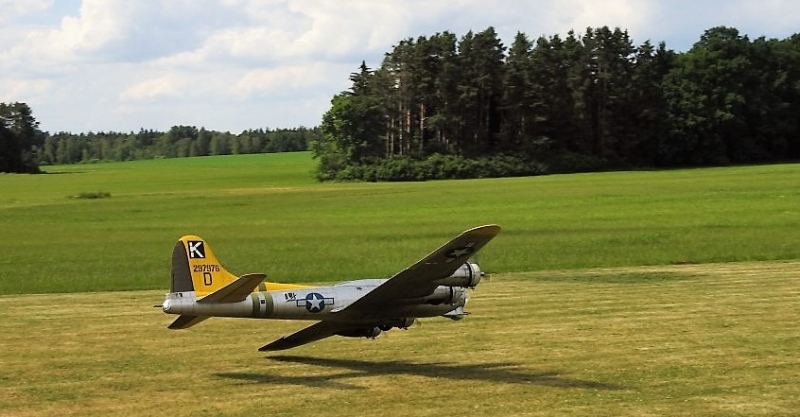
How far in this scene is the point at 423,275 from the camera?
40.3 feet

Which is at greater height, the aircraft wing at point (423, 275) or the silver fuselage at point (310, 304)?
the aircraft wing at point (423, 275)

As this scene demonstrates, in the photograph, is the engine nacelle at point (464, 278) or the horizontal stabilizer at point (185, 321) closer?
the engine nacelle at point (464, 278)

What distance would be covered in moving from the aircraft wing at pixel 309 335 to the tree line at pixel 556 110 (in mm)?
77609

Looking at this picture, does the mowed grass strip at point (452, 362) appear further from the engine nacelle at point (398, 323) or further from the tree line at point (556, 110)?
the tree line at point (556, 110)

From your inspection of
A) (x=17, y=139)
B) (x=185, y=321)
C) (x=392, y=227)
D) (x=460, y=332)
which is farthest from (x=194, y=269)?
(x=17, y=139)

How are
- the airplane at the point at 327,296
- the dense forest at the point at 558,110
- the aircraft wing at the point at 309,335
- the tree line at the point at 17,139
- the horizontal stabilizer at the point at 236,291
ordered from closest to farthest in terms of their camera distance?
the horizontal stabilizer at the point at 236,291 < the airplane at the point at 327,296 < the aircraft wing at the point at 309,335 < the dense forest at the point at 558,110 < the tree line at the point at 17,139

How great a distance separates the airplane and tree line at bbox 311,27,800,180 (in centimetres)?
7825

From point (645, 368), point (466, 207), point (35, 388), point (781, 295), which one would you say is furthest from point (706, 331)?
point (466, 207)

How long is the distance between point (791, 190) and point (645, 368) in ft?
140

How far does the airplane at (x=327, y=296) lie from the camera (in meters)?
12.3

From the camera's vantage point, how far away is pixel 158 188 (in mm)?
88188

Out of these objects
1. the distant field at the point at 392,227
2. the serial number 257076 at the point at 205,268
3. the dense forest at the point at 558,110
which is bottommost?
the distant field at the point at 392,227

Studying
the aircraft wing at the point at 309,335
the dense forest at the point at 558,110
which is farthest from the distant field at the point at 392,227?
the dense forest at the point at 558,110

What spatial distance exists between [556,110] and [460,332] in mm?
85307
